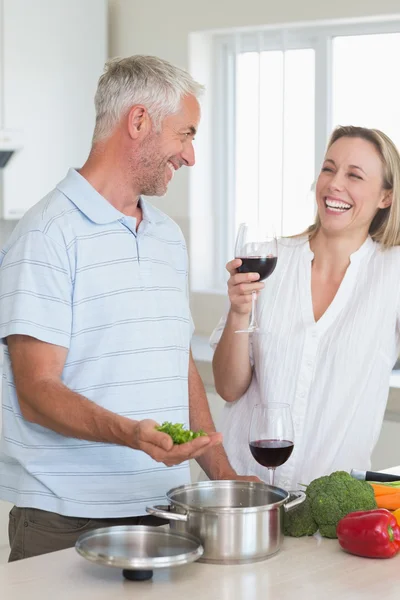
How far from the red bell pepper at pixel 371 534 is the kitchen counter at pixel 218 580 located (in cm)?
2

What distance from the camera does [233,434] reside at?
7.80 feet

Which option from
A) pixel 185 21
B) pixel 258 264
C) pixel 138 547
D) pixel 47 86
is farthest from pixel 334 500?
pixel 185 21

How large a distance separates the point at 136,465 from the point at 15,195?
→ 2.37 metres

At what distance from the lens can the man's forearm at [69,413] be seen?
1694 mm

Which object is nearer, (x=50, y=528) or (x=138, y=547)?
(x=138, y=547)

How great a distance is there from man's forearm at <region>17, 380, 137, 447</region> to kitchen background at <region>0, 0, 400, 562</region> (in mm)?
2027

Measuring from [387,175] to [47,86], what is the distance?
7.24 feet

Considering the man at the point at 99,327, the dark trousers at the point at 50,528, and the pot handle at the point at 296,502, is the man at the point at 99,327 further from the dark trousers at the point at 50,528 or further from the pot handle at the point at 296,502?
the pot handle at the point at 296,502

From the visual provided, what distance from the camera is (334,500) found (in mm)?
1791

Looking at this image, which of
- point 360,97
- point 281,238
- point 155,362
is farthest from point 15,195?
point 155,362

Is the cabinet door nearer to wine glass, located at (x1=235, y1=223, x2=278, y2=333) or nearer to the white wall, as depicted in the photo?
the white wall

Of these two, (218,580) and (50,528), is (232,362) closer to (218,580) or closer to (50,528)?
(50,528)

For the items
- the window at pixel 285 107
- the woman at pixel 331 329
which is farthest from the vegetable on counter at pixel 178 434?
the window at pixel 285 107

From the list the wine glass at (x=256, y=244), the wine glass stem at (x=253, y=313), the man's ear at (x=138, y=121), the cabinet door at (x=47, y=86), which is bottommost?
the wine glass stem at (x=253, y=313)
